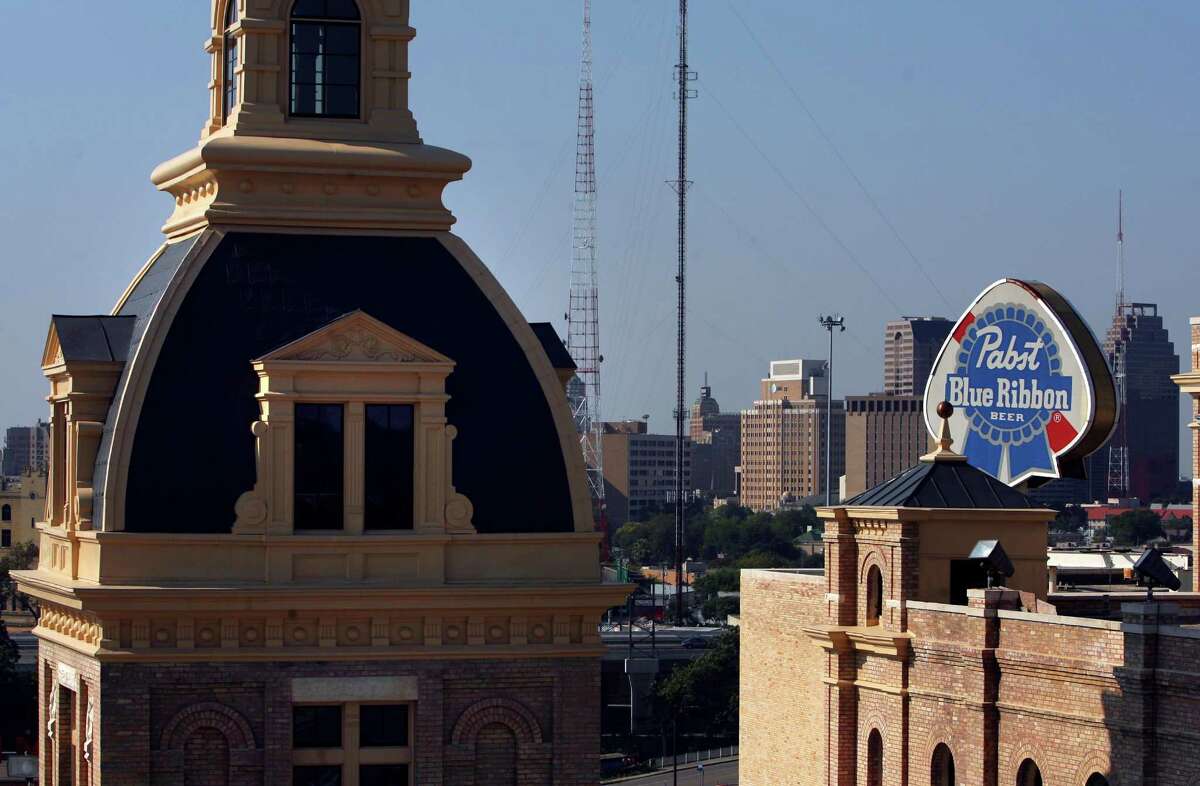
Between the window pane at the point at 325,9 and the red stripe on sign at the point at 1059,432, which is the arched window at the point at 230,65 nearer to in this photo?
the window pane at the point at 325,9

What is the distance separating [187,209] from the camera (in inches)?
1499

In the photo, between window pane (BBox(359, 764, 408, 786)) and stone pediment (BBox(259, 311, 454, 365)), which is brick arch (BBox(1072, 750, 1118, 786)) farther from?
stone pediment (BBox(259, 311, 454, 365))

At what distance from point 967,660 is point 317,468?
27699 millimetres

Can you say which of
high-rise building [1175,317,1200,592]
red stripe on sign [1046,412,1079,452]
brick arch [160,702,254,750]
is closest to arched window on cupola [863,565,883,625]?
red stripe on sign [1046,412,1079,452]

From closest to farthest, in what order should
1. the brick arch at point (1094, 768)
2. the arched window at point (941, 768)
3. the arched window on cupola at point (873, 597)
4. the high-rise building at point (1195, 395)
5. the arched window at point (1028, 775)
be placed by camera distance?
the brick arch at point (1094, 768)
the arched window at point (1028, 775)
the arched window at point (941, 768)
the arched window on cupola at point (873, 597)
the high-rise building at point (1195, 395)

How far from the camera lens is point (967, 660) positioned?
2360 inches

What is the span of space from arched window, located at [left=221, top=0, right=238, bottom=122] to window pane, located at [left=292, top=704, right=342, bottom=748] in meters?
8.83

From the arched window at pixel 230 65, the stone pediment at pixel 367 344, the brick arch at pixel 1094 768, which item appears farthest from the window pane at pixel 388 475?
the brick arch at pixel 1094 768

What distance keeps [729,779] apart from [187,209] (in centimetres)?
9612

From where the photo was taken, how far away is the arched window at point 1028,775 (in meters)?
58.6

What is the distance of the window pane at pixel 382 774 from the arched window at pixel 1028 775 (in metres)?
25.9

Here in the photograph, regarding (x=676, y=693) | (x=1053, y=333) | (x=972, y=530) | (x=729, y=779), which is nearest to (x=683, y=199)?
(x=676, y=693)

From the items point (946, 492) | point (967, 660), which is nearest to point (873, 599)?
point (946, 492)

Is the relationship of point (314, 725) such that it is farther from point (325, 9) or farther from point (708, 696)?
point (708, 696)
